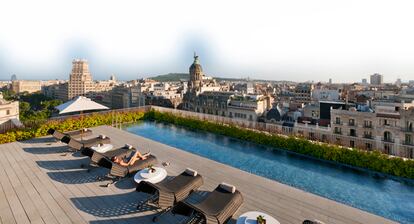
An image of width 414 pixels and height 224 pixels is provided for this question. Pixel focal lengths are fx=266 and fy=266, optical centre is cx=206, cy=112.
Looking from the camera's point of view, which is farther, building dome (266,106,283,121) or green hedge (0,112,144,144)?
building dome (266,106,283,121)

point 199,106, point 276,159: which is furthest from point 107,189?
point 199,106

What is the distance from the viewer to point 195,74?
230 feet

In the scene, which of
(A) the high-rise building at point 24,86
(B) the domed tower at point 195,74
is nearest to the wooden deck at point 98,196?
(B) the domed tower at point 195,74

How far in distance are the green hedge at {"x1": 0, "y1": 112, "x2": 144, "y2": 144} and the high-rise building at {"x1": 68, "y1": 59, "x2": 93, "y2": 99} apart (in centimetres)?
13919

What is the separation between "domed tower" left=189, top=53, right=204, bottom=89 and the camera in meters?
69.8

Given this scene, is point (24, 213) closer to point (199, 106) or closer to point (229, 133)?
point (229, 133)

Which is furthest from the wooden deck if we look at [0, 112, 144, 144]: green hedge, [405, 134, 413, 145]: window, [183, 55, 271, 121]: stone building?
[183, 55, 271, 121]: stone building

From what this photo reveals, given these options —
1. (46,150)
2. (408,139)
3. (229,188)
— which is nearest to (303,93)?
(408,139)

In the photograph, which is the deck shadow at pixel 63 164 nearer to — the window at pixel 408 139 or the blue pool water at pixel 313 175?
the blue pool water at pixel 313 175

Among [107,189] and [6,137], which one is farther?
[6,137]

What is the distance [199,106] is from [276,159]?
5226 centimetres

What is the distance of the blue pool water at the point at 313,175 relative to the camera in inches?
340

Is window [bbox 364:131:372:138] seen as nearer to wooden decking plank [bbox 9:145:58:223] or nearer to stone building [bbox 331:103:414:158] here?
stone building [bbox 331:103:414:158]

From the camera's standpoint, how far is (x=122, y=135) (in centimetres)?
1401
